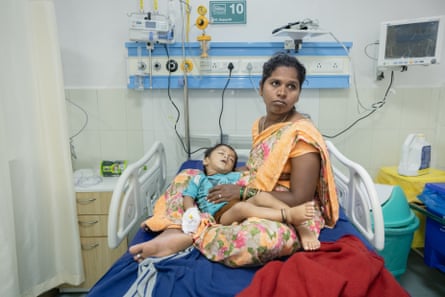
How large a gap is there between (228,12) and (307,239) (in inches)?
72.3

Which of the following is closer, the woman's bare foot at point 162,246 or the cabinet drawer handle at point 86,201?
the woman's bare foot at point 162,246

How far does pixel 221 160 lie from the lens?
1850mm

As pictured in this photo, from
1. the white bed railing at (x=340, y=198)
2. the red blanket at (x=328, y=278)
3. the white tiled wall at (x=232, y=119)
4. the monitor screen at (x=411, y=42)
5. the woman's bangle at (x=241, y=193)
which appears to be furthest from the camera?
the white tiled wall at (x=232, y=119)

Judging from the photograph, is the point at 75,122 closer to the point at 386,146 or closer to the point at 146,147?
the point at 146,147

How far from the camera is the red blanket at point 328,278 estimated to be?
3.09ft

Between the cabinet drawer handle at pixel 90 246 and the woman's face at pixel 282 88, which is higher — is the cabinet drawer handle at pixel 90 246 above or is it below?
below

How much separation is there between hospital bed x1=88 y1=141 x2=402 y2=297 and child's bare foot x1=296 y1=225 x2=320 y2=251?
0.10 metres

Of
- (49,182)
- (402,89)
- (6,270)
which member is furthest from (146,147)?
(402,89)

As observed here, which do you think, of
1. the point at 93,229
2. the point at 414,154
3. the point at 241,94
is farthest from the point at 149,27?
the point at 414,154

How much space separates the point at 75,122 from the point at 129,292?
6.28 ft

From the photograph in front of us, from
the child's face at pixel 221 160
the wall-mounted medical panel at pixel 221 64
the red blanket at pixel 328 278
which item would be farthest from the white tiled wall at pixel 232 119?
the red blanket at pixel 328 278

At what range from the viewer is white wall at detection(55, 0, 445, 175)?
2.43 metres

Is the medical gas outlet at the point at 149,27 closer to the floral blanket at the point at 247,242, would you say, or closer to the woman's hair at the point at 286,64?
the woman's hair at the point at 286,64

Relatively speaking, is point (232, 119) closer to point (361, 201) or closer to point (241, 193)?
point (241, 193)
